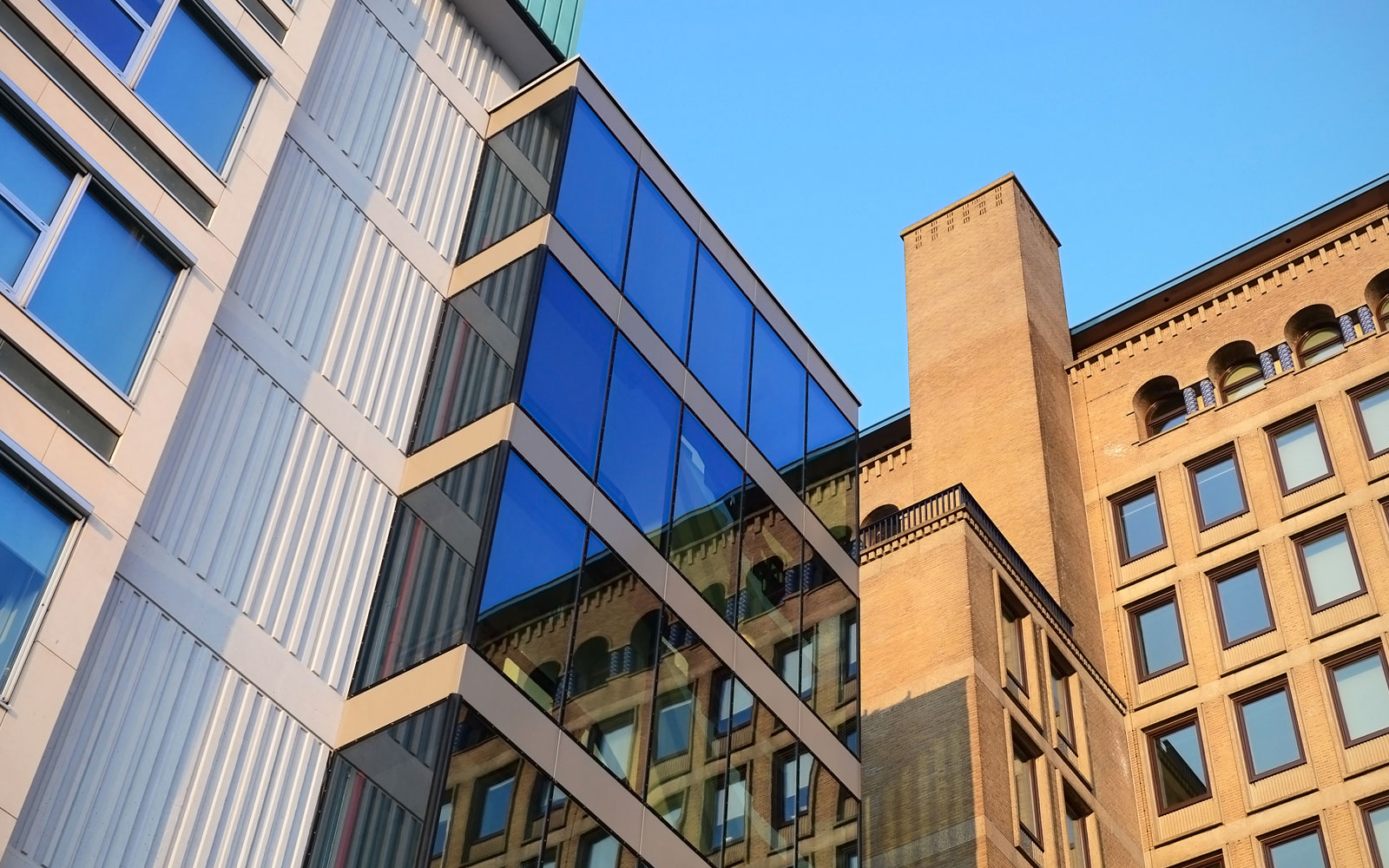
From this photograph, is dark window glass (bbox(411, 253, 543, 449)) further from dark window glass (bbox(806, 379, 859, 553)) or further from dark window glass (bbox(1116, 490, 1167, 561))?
dark window glass (bbox(1116, 490, 1167, 561))

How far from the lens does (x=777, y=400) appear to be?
94.1 feet

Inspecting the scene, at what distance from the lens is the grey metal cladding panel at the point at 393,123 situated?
24.8m

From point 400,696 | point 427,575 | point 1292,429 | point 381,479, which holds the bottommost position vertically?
point 400,696

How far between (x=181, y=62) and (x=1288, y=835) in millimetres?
30034

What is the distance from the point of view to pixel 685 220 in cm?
2773

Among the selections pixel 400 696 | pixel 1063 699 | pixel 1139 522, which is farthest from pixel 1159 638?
pixel 400 696

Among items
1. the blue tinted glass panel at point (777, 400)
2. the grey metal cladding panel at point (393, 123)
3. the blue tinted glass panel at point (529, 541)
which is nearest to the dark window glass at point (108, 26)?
the grey metal cladding panel at point (393, 123)

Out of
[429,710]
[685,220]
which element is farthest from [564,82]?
[429,710]

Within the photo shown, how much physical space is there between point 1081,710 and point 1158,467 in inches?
410

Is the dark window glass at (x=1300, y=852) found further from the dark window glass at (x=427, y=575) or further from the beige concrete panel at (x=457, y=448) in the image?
the dark window glass at (x=427, y=575)

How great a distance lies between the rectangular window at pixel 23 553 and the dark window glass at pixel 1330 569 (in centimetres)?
3286

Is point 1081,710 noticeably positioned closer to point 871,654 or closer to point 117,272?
point 871,654

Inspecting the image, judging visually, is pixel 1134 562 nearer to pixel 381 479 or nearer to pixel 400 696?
pixel 381 479

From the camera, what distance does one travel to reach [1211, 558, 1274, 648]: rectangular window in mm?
41625
